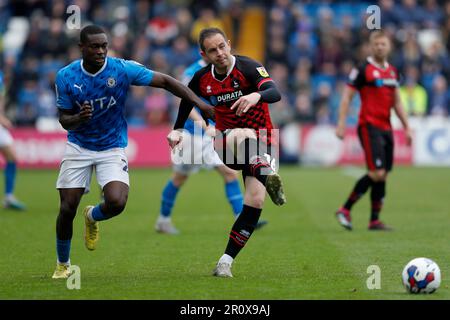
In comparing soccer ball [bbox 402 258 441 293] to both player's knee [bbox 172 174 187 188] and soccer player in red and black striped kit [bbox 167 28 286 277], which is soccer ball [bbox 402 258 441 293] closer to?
soccer player in red and black striped kit [bbox 167 28 286 277]

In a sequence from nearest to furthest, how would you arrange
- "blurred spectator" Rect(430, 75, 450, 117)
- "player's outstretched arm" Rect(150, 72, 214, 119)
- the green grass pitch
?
the green grass pitch < "player's outstretched arm" Rect(150, 72, 214, 119) < "blurred spectator" Rect(430, 75, 450, 117)

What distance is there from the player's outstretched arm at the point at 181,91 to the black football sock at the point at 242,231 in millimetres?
997

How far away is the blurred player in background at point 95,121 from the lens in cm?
831

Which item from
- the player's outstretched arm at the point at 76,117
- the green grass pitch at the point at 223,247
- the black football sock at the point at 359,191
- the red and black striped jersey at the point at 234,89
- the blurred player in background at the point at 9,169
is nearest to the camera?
the green grass pitch at the point at 223,247

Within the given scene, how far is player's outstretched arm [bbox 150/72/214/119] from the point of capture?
8.24 meters

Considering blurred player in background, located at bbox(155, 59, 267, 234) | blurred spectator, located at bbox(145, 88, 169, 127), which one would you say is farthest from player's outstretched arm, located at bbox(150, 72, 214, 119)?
blurred spectator, located at bbox(145, 88, 169, 127)

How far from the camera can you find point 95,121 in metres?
8.60

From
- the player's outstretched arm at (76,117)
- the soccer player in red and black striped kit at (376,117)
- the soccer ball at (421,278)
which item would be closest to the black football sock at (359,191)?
the soccer player in red and black striped kit at (376,117)

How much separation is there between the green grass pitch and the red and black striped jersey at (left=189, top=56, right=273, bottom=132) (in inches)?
57.3

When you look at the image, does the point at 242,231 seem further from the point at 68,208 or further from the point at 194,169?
the point at 194,169

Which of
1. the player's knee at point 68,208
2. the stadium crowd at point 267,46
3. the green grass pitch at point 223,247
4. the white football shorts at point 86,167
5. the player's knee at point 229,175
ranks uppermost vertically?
the stadium crowd at point 267,46

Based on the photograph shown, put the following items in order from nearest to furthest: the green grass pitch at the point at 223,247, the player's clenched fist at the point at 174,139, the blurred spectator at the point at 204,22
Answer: the green grass pitch at the point at 223,247 → the player's clenched fist at the point at 174,139 → the blurred spectator at the point at 204,22

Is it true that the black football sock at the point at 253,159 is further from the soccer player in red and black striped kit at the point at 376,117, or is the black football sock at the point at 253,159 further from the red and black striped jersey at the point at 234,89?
the soccer player in red and black striped kit at the point at 376,117
